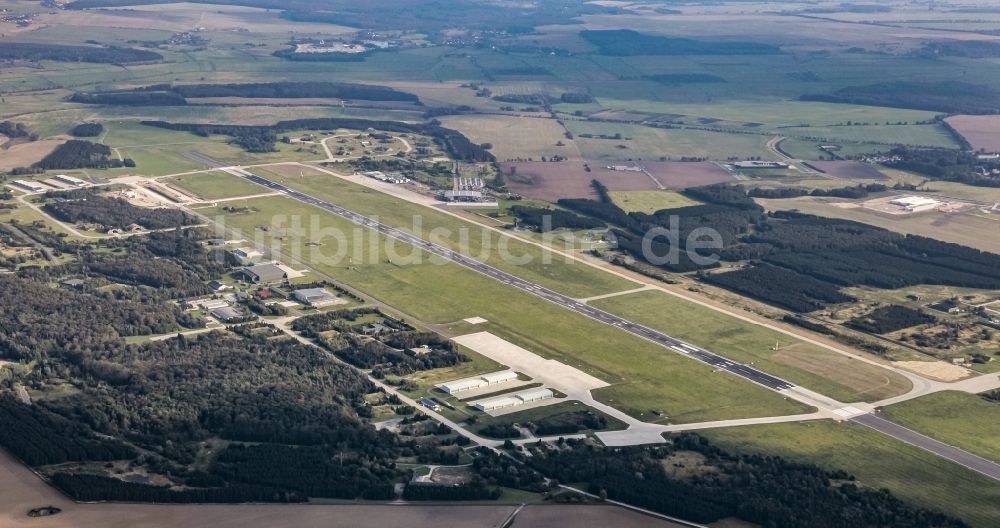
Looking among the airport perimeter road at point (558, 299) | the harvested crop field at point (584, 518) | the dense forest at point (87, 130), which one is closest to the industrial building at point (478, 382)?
the airport perimeter road at point (558, 299)

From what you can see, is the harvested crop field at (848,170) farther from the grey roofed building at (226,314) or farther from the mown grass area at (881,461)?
the grey roofed building at (226,314)

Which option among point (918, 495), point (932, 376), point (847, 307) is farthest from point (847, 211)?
point (918, 495)

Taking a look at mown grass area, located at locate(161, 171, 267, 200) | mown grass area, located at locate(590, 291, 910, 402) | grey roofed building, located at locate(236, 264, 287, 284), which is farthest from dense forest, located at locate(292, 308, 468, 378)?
mown grass area, located at locate(161, 171, 267, 200)

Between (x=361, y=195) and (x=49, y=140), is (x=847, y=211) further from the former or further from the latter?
(x=49, y=140)

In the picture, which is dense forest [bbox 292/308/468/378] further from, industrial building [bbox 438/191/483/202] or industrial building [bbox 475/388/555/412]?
industrial building [bbox 438/191/483/202]

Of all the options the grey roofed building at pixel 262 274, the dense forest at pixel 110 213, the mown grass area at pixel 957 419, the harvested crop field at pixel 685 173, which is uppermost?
the harvested crop field at pixel 685 173

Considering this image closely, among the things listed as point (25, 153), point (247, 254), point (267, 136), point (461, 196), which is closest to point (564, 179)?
point (461, 196)

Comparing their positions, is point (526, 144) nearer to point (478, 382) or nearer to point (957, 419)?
point (478, 382)
